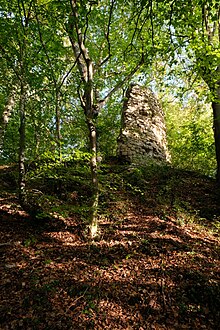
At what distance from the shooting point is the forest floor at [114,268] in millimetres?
2969

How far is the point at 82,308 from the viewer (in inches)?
121

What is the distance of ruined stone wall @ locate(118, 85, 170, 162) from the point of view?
9.20 meters

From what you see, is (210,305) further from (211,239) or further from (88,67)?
(88,67)

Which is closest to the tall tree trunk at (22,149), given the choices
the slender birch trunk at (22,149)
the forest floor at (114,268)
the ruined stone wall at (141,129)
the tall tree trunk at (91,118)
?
the slender birch trunk at (22,149)

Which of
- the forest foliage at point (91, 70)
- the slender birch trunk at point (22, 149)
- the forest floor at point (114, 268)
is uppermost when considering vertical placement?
the forest foliage at point (91, 70)

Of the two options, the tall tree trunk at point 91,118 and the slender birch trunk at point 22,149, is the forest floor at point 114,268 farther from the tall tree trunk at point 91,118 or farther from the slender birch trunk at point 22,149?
the slender birch trunk at point 22,149

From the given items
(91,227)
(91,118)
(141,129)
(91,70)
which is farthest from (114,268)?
(141,129)

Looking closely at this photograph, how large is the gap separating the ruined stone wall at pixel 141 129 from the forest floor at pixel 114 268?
3.13 metres

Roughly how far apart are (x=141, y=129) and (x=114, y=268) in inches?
275

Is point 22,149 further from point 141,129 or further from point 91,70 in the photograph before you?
point 141,129

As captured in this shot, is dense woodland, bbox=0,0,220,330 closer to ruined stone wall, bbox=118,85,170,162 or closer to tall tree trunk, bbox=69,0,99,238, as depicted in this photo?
tall tree trunk, bbox=69,0,99,238

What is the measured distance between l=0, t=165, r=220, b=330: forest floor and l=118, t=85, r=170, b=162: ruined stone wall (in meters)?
3.13

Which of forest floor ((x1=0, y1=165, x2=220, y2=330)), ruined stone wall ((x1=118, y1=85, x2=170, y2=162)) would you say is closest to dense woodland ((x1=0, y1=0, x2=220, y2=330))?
forest floor ((x1=0, y1=165, x2=220, y2=330))

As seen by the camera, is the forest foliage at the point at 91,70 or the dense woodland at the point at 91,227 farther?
the forest foliage at the point at 91,70
